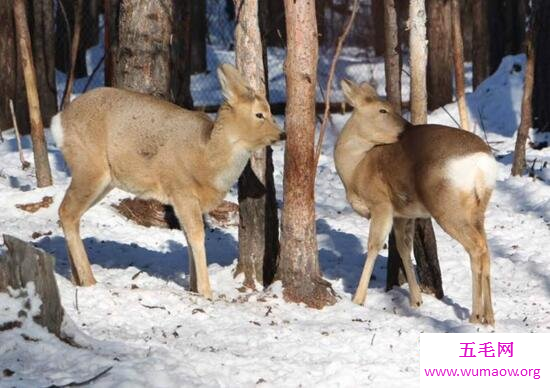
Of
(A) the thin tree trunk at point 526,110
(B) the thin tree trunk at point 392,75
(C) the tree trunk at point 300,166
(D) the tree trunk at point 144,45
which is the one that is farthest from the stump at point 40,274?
(A) the thin tree trunk at point 526,110

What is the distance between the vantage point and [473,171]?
27.5ft

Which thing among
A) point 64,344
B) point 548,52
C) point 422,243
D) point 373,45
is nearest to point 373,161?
point 422,243

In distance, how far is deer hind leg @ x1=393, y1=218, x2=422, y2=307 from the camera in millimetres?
9281

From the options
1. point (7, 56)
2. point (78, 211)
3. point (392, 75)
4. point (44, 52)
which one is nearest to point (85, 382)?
point (78, 211)

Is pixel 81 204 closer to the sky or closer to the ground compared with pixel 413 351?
closer to the sky

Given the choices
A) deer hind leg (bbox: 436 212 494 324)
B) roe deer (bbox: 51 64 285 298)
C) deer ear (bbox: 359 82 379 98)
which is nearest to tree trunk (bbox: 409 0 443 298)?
deer ear (bbox: 359 82 379 98)

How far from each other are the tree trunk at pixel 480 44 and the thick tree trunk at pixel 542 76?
4.94 metres

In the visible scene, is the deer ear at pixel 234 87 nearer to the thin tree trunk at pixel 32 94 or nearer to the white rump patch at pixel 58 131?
the white rump patch at pixel 58 131

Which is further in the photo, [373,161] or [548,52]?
[548,52]

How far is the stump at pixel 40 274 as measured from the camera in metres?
6.41

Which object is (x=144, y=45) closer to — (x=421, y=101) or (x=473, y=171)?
(x=421, y=101)

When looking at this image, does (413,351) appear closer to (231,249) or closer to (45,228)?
(231,249)

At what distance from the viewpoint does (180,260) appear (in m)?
10.4

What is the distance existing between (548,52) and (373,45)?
30.1ft
